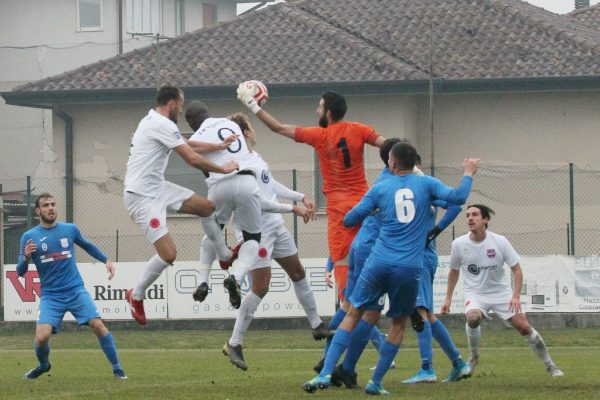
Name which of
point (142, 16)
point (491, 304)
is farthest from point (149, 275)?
point (142, 16)

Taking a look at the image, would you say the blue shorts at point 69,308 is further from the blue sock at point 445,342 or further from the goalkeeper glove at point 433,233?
the goalkeeper glove at point 433,233

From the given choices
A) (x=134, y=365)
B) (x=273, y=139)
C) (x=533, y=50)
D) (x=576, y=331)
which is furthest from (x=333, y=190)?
(x=533, y=50)

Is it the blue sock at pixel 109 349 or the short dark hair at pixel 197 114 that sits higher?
the short dark hair at pixel 197 114

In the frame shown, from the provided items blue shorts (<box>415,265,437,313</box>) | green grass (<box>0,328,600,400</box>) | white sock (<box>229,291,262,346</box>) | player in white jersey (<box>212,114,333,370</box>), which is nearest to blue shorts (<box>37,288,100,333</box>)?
green grass (<box>0,328,600,400</box>)

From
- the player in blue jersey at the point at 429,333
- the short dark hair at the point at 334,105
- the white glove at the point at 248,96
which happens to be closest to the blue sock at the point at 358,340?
the player in blue jersey at the point at 429,333

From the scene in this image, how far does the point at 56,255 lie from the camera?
16734 mm

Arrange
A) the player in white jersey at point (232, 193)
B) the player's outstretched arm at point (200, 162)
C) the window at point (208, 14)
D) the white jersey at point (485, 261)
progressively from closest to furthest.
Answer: the player's outstretched arm at point (200, 162), the player in white jersey at point (232, 193), the white jersey at point (485, 261), the window at point (208, 14)

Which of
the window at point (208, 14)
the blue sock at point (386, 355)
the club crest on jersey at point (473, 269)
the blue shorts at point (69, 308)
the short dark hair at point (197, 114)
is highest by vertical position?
the window at point (208, 14)

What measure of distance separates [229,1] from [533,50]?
70.8ft

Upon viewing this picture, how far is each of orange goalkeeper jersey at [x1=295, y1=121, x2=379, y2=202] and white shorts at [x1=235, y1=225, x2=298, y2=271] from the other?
1003 mm

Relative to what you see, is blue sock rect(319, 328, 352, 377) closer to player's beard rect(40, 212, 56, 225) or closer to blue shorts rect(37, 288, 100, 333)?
blue shorts rect(37, 288, 100, 333)

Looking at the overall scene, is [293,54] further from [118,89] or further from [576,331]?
[576,331]

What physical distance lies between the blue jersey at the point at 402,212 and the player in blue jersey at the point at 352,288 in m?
0.62

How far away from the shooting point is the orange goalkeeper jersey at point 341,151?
49.1 ft
